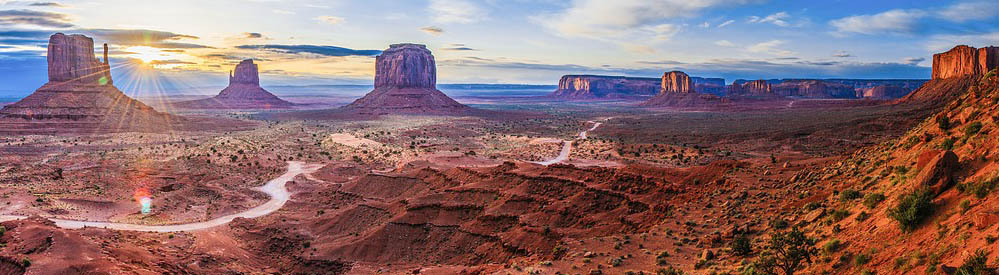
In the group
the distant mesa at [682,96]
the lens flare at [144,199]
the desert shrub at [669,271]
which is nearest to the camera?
the desert shrub at [669,271]

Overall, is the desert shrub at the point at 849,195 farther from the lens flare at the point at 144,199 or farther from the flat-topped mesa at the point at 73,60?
the flat-topped mesa at the point at 73,60

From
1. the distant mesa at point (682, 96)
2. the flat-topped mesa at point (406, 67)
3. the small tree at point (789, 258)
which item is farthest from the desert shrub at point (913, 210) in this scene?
the distant mesa at point (682, 96)

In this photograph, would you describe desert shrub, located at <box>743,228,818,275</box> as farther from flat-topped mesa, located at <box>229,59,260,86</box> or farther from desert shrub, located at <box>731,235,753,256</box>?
flat-topped mesa, located at <box>229,59,260,86</box>

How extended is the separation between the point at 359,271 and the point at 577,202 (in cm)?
1025

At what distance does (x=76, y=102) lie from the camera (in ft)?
286

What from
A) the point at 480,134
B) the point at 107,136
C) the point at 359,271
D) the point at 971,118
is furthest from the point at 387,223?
the point at 107,136

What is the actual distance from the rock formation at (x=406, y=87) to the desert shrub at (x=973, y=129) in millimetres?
128934

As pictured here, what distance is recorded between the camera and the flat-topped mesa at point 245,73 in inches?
7687

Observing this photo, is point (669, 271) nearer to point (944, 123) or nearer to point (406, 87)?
point (944, 123)

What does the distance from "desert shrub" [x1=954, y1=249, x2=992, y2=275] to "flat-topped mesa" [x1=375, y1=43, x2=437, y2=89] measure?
15665 centimetres

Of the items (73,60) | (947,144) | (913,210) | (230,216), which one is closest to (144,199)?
(230,216)

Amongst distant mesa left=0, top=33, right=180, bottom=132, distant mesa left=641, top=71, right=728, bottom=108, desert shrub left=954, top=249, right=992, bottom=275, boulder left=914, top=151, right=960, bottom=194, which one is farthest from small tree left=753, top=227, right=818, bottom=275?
distant mesa left=641, top=71, right=728, bottom=108

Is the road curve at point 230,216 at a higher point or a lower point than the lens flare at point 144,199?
lower

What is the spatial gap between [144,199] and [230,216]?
7114 mm
